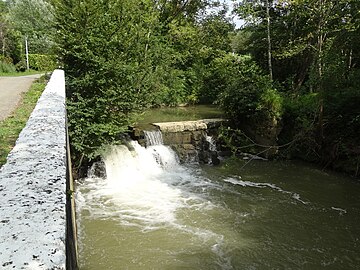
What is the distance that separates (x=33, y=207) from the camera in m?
1.32

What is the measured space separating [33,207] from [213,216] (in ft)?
19.5

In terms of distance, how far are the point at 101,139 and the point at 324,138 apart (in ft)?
22.2

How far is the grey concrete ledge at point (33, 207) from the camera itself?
1.02 m

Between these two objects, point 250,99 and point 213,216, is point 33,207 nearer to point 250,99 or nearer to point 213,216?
point 213,216

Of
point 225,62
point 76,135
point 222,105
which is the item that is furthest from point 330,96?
point 225,62

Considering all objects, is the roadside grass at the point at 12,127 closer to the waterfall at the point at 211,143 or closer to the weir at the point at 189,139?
the weir at the point at 189,139

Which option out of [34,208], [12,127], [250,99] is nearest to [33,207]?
[34,208]

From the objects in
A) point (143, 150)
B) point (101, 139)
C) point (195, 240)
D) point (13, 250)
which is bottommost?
point (195, 240)

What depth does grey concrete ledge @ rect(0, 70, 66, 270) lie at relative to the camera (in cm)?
102

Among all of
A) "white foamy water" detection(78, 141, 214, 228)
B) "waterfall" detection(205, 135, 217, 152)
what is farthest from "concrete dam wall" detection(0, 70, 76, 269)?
"waterfall" detection(205, 135, 217, 152)

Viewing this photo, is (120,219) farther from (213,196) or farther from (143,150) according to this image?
(143,150)

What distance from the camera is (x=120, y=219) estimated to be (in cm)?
675

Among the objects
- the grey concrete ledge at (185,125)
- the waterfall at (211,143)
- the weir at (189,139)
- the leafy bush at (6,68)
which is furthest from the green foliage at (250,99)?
Answer: the leafy bush at (6,68)

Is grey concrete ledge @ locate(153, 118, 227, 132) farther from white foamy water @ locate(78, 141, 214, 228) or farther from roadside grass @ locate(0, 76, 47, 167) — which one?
roadside grass @ locate(0, 76, 47, 167)
